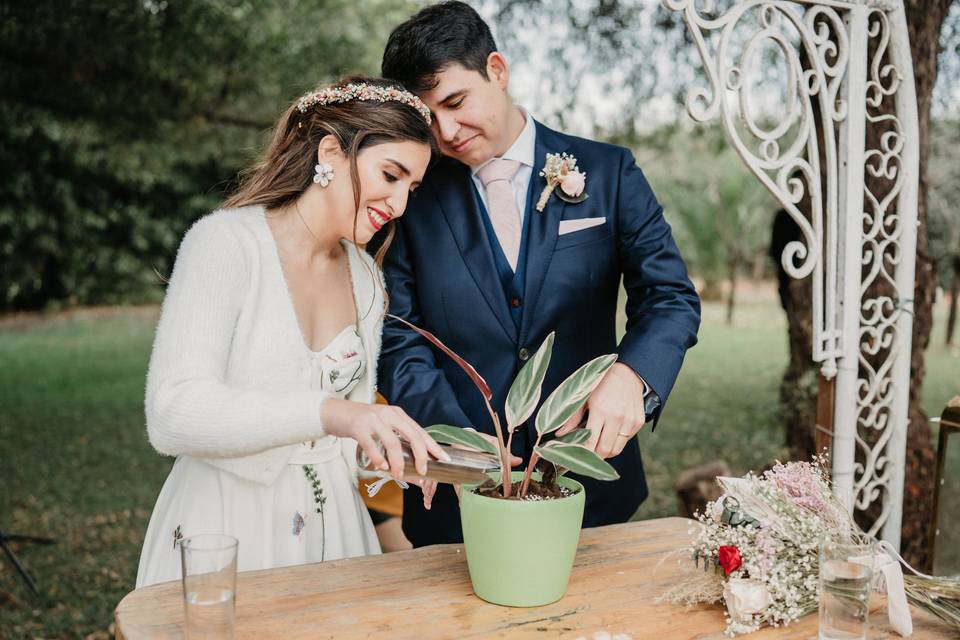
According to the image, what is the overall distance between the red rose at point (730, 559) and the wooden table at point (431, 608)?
0.10 meters

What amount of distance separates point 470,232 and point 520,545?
1.05 meters

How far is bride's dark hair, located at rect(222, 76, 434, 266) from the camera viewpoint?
207cm

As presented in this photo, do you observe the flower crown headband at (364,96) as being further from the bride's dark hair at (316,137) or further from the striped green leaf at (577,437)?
the striped green leaf at (577,437)

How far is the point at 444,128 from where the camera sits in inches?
90.3

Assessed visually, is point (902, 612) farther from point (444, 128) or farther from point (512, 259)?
point (444, 128)

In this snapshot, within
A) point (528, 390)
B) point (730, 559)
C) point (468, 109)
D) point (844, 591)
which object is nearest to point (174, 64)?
point (468, 109)

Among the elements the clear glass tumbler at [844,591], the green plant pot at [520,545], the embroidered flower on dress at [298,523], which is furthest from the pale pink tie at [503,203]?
the clear glass tumbler at [844,591]

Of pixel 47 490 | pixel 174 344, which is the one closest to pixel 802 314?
pixel 174 344

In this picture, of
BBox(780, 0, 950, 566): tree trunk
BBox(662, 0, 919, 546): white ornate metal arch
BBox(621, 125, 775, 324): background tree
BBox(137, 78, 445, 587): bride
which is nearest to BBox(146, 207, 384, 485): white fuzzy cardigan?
BBox(137, 78, 445, 587): bride

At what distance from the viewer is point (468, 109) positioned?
2301 millimetres

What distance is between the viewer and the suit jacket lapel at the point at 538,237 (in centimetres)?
234

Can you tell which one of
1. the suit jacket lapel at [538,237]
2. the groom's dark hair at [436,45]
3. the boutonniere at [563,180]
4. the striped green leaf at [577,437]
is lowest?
the striped green leaf at [577,437]

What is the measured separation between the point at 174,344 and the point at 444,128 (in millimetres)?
924

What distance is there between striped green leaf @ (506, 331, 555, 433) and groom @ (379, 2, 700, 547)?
23.7 inches
